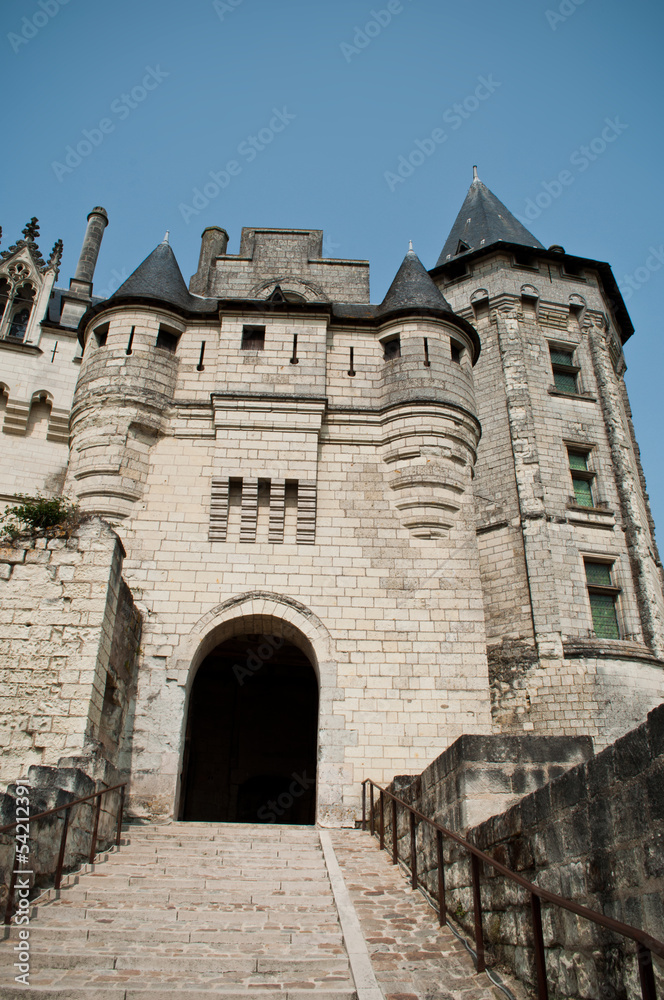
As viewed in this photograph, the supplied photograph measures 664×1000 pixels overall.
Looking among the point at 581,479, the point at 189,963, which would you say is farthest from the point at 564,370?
the point at 189,963

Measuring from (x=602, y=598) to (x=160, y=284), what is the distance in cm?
1160

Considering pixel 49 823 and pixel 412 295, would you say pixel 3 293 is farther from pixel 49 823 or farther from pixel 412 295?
pixel 49 823

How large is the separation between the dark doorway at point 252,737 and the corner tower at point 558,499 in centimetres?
475

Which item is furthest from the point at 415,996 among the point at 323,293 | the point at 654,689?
the point at 323,293

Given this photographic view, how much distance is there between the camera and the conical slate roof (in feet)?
43.9

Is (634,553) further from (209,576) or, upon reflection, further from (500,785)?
(500,785)

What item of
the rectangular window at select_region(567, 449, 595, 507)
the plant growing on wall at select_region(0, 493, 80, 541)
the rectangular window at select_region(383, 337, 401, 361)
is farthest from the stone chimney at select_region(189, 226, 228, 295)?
the rectangular window at select_region(567, 449, 595, 507)

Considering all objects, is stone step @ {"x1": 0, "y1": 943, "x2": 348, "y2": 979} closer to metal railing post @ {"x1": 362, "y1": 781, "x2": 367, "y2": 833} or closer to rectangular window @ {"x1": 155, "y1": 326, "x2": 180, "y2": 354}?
metal railing post @ {"x1": 362, "y1": 781, "x2": 367, "y2": 833}

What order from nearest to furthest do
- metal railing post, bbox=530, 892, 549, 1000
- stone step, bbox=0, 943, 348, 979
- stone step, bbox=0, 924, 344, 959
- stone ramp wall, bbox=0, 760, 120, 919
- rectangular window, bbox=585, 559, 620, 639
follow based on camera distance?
metal railing post, bbox=530, 892, 549, 1000 < stone step, bbox=0, 943, 348, 979 < stone step, bbox=0, 924, 344, 959 < stone ramp wall, bbox=0, 760, 120, 919 < rectangular window, bbox=585, 559, 620, 639

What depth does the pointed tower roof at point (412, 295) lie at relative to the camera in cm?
1338

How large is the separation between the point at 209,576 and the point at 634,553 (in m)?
10.4

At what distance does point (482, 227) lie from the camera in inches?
899

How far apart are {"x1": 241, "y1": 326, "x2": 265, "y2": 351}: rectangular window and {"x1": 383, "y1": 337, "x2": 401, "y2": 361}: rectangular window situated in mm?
Result: 2310

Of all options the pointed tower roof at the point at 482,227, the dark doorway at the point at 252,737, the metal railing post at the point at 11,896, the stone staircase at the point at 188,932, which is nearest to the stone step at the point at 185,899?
the stone staircase at the point at 188,932
